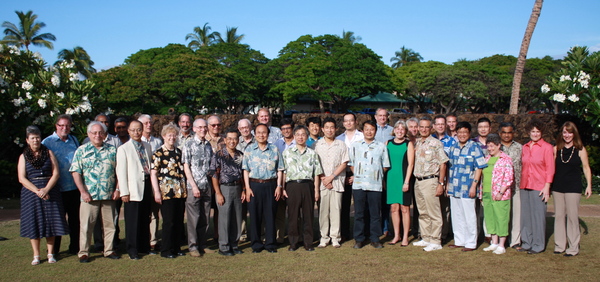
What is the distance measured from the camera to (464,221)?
5602 millimetres

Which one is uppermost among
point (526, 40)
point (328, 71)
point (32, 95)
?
point (328, 71)

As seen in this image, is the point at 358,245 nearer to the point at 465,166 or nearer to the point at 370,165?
the point at 370,165

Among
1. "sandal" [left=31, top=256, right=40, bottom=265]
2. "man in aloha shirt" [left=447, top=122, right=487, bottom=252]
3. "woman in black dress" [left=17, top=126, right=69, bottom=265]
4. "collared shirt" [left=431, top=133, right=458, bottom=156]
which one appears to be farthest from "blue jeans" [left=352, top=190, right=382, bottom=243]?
"sandal" [left=31, top=256, right=40, bottom=265]

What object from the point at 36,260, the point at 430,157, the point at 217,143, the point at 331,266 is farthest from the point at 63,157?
the point at 430,157

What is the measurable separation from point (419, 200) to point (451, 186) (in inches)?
17.1

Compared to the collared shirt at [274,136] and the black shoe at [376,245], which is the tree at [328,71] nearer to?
the collared shirt at [274,136]

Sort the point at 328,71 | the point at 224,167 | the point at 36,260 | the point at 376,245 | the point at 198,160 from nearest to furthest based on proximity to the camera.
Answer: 1. the point at 36,260
2. the point at 198,160
3. the point at 224,167
4. the point at 376,245
5. the point at 328,71

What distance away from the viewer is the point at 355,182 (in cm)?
577

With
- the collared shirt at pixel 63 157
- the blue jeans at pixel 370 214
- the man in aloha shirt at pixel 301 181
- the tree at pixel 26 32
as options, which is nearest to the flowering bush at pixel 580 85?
the blue jeans at pixel 370 214

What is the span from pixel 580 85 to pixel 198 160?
7.87 m

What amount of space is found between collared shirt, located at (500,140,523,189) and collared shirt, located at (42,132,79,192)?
534cm

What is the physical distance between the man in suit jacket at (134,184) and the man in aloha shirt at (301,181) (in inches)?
65.7

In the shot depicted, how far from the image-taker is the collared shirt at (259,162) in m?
5.43

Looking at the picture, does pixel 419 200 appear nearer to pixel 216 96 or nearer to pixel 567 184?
pixel 567 184
